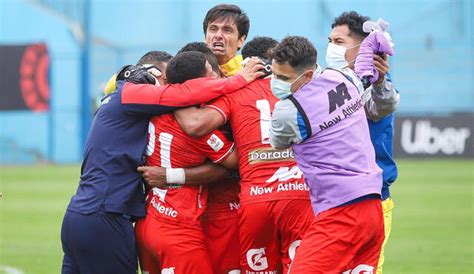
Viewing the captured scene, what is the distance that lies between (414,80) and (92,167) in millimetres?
31811

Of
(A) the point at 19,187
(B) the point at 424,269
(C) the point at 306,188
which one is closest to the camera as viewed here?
(C) the point at 306,188

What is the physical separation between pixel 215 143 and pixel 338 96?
1073mm

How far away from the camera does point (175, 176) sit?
769 cm

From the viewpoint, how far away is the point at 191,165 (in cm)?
777

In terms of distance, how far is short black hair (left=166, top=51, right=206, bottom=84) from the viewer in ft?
25.1

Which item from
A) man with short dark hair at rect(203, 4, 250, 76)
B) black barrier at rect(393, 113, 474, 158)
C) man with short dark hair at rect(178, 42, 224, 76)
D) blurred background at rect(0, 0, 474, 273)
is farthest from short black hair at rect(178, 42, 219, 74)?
black barrier at rect(393, 113, 474, 158)

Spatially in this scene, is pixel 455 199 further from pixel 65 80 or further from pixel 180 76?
pixel 65 80

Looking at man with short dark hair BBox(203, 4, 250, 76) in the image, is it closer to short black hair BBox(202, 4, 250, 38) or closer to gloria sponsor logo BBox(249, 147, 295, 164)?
short black hair BBox(202, 4, 250, 38)

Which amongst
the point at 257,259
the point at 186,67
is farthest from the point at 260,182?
the point at 186,67

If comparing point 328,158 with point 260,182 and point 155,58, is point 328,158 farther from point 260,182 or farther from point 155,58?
point 155,58

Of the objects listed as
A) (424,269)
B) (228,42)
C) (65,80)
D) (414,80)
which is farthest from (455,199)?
(65,80)

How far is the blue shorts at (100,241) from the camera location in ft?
24.5

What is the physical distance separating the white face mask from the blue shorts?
2006 mm

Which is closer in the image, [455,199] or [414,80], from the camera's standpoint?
[455,199]
